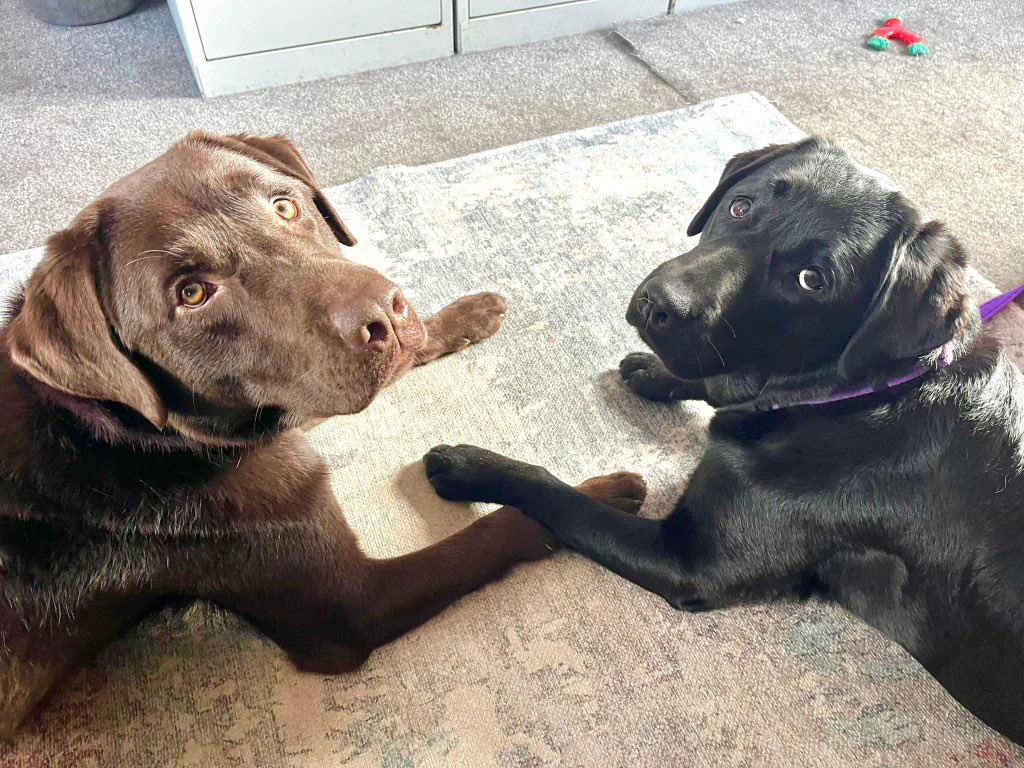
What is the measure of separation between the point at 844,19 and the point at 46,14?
14.8 feet

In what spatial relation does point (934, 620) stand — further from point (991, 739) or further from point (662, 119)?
point (662, 119)

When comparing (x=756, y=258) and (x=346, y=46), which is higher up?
(x=756, y=258)

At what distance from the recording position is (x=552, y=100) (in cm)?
358

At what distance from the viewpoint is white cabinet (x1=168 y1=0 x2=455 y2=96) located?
3334mm

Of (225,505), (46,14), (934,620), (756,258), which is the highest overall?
(756,258)

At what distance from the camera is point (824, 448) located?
1535 millimetres

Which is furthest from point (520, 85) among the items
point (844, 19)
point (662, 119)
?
point (844, 19)

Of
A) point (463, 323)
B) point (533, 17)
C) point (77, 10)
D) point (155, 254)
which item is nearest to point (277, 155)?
point (155, 254)

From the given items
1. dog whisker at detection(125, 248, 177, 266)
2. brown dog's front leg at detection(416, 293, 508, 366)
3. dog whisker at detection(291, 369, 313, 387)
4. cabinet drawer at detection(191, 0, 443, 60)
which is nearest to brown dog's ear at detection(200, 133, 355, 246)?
dog whisker at detection(125, 248, 177, 266)

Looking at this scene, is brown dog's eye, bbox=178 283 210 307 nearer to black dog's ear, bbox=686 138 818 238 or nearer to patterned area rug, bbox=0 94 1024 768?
patterned area rug, bbox=0 94 1024 768

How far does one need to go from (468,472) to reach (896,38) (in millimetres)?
3823

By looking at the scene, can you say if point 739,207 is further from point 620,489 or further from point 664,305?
point 620,489

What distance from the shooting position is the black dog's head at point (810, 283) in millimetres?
1413

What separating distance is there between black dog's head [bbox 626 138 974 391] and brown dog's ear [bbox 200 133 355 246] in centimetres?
76
